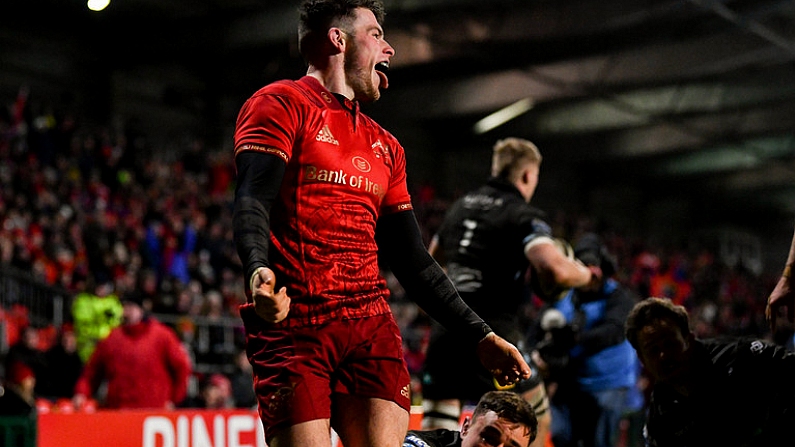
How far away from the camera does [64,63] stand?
71.4 ft

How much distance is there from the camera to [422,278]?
3.53 metres

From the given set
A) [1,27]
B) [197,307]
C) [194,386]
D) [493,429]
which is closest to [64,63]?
[1,27]

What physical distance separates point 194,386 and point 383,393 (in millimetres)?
A: 10489

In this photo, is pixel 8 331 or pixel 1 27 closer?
pixel 8 331

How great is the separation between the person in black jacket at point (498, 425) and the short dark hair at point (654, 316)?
1.74 ft

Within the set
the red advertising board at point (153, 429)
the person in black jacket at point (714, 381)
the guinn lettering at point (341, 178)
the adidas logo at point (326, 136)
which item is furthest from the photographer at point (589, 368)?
the adidas logo at point (326, 136)

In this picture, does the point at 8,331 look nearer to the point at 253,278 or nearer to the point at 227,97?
the point at 253,278

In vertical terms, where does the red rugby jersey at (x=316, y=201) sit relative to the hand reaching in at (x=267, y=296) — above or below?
above

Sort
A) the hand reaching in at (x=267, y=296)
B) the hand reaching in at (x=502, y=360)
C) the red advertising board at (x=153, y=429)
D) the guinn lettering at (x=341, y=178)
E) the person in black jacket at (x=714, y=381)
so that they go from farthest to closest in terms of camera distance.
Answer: the red advertising board at (x=153, y=429) < the person in black jacket at (x=714, y=381) < the hand reaching in at (x=502, y=360) < the guinn lettering at (x=341, y=178) < the hand reaching in at (x=267, y=296)

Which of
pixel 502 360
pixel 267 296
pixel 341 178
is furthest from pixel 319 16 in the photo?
pixel 502 360

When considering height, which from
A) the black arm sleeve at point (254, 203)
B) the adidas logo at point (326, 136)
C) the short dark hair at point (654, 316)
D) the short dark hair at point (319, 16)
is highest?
the short dark hair at point (319, 16)

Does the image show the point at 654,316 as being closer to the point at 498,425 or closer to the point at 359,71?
the point at 498,425

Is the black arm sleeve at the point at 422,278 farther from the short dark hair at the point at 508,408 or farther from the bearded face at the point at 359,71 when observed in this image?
the short dark hair at the point at 508,408

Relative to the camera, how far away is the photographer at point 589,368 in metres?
7.15
